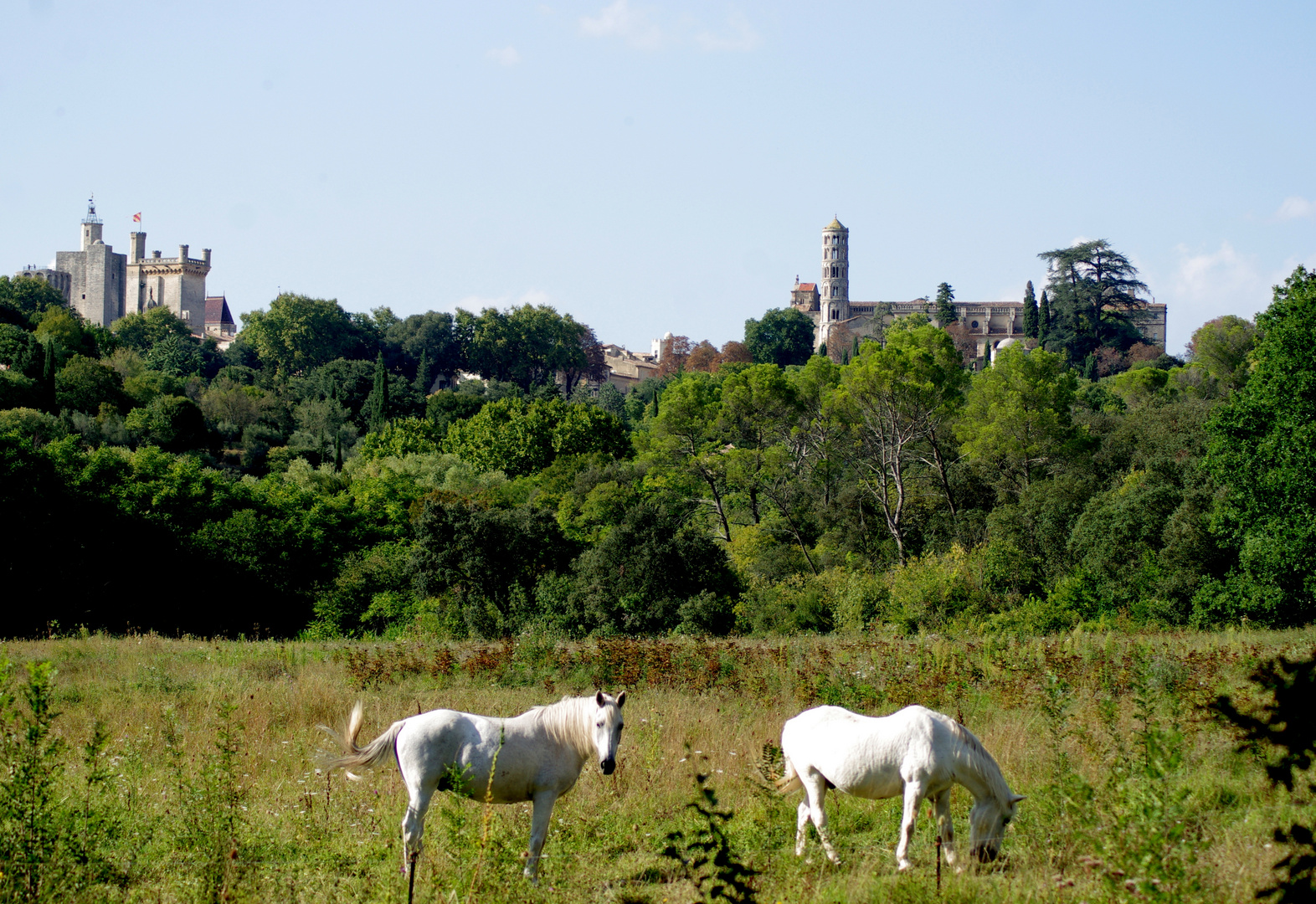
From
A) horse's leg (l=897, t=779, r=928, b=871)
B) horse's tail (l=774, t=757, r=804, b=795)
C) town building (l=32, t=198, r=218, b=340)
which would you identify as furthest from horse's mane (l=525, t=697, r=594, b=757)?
town building (l=32, t=198, r=218, b=340)

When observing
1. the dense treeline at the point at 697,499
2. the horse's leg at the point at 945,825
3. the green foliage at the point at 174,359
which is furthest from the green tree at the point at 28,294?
the horse's leg at the point at 945,825

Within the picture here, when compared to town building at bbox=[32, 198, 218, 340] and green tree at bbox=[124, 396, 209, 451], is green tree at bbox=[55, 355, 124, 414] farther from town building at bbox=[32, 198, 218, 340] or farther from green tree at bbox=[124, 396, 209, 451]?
town building at bbox=[32, 198, 218, 340]

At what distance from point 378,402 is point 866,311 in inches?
3731

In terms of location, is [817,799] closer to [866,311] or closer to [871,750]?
[871,750]

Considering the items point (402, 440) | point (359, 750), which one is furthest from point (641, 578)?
point (402, 440)

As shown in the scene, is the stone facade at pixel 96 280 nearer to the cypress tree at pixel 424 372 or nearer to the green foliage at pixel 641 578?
the cypress tree at pixel 424 372

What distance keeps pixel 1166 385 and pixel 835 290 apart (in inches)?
4136

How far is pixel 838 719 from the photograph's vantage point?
269 inches

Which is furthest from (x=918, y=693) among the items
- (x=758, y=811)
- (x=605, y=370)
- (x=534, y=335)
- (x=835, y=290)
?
(x=835, y=290)

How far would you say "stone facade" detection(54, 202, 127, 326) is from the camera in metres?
134

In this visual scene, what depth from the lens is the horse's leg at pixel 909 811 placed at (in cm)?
620

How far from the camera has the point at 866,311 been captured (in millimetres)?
150625

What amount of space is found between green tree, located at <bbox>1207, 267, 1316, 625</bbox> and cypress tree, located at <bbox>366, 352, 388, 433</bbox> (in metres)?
52.0

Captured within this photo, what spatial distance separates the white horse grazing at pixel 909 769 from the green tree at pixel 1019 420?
36.0 metres
